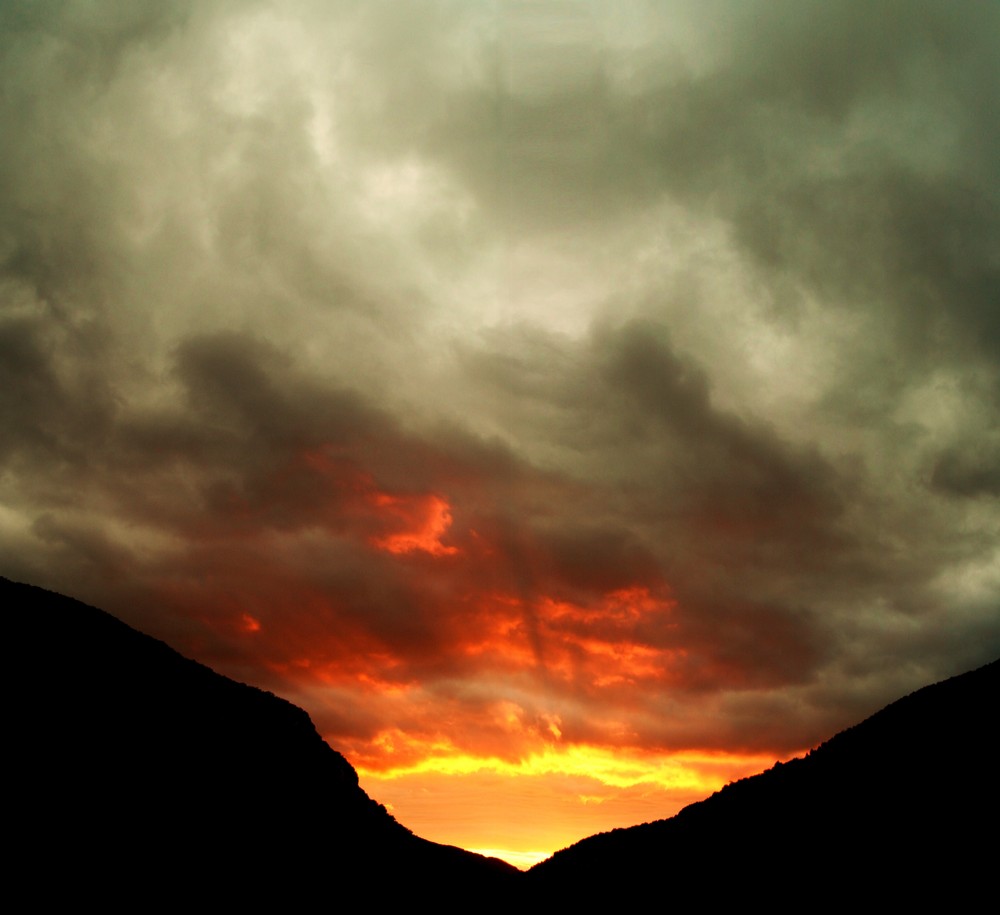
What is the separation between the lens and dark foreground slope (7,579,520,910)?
42062 mm

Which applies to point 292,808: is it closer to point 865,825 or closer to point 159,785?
point 159,785

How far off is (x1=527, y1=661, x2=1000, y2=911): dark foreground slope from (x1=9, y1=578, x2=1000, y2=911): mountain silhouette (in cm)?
13

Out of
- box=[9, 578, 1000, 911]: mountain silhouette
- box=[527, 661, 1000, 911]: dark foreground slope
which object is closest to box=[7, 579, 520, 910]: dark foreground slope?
box=[9, 578, 1000, 911]: mountain silhouette

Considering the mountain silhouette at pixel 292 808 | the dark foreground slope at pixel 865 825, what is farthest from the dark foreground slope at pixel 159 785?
the dark foreground slope at pixel 865 825

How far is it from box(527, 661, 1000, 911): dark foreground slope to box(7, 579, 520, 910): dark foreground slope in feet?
87.6

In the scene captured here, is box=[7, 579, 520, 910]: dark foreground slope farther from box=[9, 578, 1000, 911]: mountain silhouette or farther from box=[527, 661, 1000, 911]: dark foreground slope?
box=[527, 661, 1000, 911]: dark foreground slope

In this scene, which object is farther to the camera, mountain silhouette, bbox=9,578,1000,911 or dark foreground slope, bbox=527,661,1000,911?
mountain silhouette, bbox=9,578,1000,911

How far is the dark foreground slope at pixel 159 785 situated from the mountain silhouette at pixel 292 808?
0.15m

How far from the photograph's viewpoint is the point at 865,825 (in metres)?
39.2

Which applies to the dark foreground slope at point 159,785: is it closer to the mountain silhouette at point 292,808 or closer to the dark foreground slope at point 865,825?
the mountain silhouette at point 292,808

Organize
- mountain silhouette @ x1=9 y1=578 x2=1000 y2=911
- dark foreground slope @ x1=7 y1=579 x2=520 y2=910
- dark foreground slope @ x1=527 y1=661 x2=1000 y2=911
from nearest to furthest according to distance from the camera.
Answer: dark foreground slope @ x1=527 y1=661 x2=1000 y2=911, mountain silhouette @ x1=9 y1=578 x2=1000 y2=911, dark foreground slope @ x1=7 y1=579 x2=520 y2=910

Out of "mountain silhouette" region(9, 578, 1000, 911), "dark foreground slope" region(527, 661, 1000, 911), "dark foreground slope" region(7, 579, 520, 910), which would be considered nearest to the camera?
"dark foreground slope" region(527, 661, 1000, 911)

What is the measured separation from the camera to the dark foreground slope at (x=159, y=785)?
4206 cm

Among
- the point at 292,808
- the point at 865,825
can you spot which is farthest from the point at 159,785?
the point at 865,825
